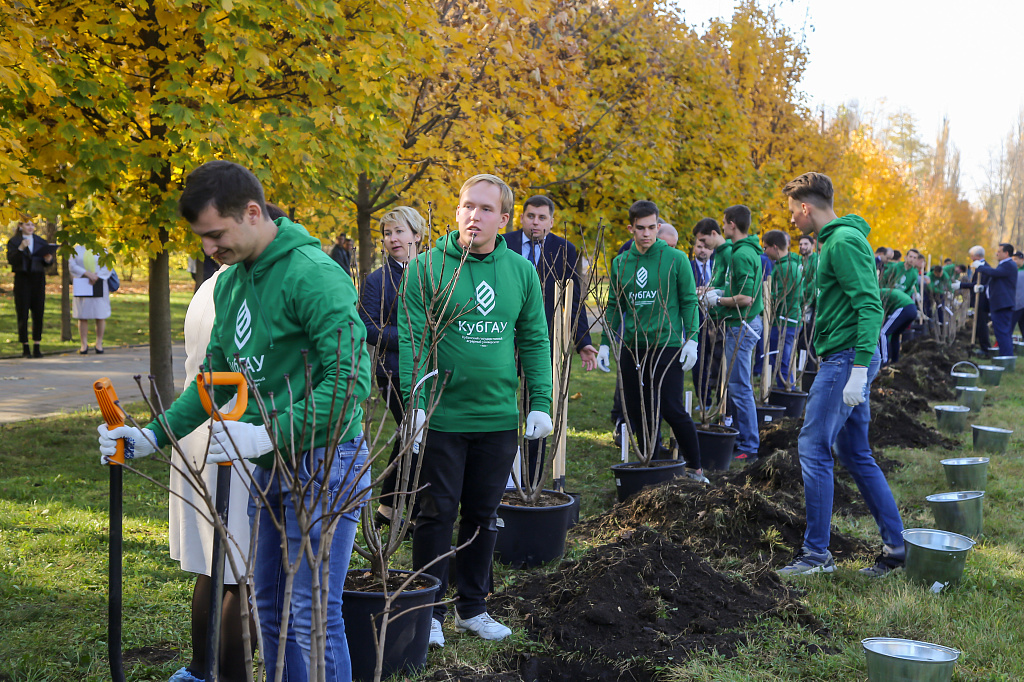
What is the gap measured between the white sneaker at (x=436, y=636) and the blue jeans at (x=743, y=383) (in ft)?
14.4

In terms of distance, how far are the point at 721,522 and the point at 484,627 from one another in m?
1.86

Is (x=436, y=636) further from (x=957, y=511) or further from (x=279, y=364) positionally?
(x=957, y=511)

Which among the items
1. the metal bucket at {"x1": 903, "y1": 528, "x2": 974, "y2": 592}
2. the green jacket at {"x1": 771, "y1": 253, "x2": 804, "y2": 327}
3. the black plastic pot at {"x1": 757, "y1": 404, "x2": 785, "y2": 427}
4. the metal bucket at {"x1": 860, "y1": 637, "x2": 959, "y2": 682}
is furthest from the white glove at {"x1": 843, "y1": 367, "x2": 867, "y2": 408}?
the green jacket at {"x1": 771, "y1": 253, "x2": 804, "y2": 327}

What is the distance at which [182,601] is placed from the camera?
3.88 metres

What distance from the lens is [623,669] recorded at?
324 cm

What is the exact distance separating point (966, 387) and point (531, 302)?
8.49 m

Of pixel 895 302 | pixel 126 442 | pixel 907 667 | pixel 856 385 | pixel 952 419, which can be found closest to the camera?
pixel 126 442

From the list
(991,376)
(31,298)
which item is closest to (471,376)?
(31,298)

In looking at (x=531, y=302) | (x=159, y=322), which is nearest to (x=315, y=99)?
(x=159, y=322)

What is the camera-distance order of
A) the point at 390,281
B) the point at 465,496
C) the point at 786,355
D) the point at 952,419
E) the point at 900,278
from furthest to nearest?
the point at 900,278 → the point at 786,355 → the point at 952,419 → the point at 390,281 → the point at 465,496

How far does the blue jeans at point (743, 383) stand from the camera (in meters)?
7.14

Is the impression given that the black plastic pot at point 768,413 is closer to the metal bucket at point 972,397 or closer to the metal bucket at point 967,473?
the metal bucket at point 972,397

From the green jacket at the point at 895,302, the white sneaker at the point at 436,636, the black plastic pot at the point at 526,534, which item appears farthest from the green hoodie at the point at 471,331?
the green jacket at the point at 895,302

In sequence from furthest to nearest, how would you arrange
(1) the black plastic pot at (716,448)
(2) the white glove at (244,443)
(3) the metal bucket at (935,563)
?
(1) the black plastic pot at (716,448) → (3) the metal bucket at (935,563) → (2) the white glove at (244,443)
